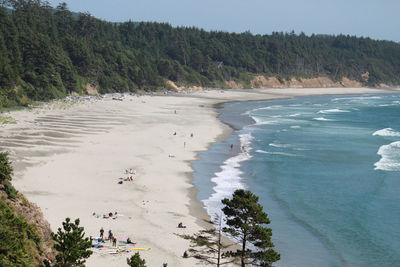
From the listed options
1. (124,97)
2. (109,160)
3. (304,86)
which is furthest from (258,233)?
(304,86)

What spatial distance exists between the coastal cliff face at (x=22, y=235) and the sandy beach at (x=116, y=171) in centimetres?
384

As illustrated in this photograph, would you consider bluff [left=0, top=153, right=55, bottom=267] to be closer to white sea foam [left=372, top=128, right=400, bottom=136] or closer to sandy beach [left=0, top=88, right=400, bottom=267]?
sandy beach [left=0, top=88, right=400, bottom=267]

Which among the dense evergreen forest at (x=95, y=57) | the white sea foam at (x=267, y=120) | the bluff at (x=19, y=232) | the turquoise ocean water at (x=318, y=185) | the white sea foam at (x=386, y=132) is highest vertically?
Answer: the dense evergreen forest at (x=95, y=57)

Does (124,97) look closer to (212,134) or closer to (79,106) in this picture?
(79,106)

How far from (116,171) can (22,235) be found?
23144 millimetres

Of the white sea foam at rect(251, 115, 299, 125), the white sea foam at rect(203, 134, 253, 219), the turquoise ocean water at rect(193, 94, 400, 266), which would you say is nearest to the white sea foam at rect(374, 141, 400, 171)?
the turquoise ocean water at rect(193, 94, 400, 266)

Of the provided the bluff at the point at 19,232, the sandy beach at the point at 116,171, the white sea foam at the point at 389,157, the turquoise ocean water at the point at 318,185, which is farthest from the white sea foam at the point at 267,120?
the bluff at the point at 19,232

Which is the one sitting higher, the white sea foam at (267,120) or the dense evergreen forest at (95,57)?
the dense evergreen forest at (95,57)

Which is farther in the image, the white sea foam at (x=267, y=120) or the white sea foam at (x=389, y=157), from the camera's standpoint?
the white sea foam at (x=267, y=120)

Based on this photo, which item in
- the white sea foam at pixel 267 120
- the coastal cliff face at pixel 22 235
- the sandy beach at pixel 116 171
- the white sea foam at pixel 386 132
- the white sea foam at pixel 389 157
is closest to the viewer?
the coastal cliff face at pixel 22 235

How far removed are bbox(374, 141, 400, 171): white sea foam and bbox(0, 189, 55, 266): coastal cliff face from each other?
35731 mm

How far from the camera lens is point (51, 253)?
1831cm

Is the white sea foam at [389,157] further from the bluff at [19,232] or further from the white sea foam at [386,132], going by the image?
the bluff at [19,232]

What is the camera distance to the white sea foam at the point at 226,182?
3281 cm
